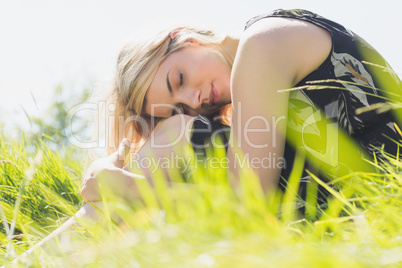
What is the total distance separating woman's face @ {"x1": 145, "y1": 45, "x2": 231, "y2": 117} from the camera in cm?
205

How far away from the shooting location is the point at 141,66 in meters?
2.14

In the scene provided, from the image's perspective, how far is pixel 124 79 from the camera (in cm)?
227

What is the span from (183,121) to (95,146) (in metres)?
1.10

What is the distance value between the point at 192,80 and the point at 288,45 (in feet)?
2.00

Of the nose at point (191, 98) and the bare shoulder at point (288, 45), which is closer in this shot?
the bare shoulder at point (288, 45)

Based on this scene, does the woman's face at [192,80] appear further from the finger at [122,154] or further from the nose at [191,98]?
the finger at [122,154]

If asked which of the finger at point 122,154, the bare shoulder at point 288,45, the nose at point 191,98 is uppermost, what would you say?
the bare shoulder at point 288,45

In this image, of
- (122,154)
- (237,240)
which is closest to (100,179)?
(122,154)

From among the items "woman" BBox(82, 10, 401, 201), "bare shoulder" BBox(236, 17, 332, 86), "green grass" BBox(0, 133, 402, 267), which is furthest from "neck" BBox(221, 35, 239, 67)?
"green grass" BBox(0, 133, 402, 267)

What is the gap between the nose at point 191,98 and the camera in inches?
81.7

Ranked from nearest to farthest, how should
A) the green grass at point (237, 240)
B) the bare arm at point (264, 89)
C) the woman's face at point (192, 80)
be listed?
the green grass at point (237, 240)
the bare arm at point (264, 89)
the woman's face at point (192, 80)

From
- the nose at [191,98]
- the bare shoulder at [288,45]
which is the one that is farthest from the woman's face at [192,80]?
the bare shoulder at [288,45]

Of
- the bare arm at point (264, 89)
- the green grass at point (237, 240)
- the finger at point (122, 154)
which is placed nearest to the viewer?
the green grass at point (237, 240)

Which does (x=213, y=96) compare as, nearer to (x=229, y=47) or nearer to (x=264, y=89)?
(x=229, y=47)
